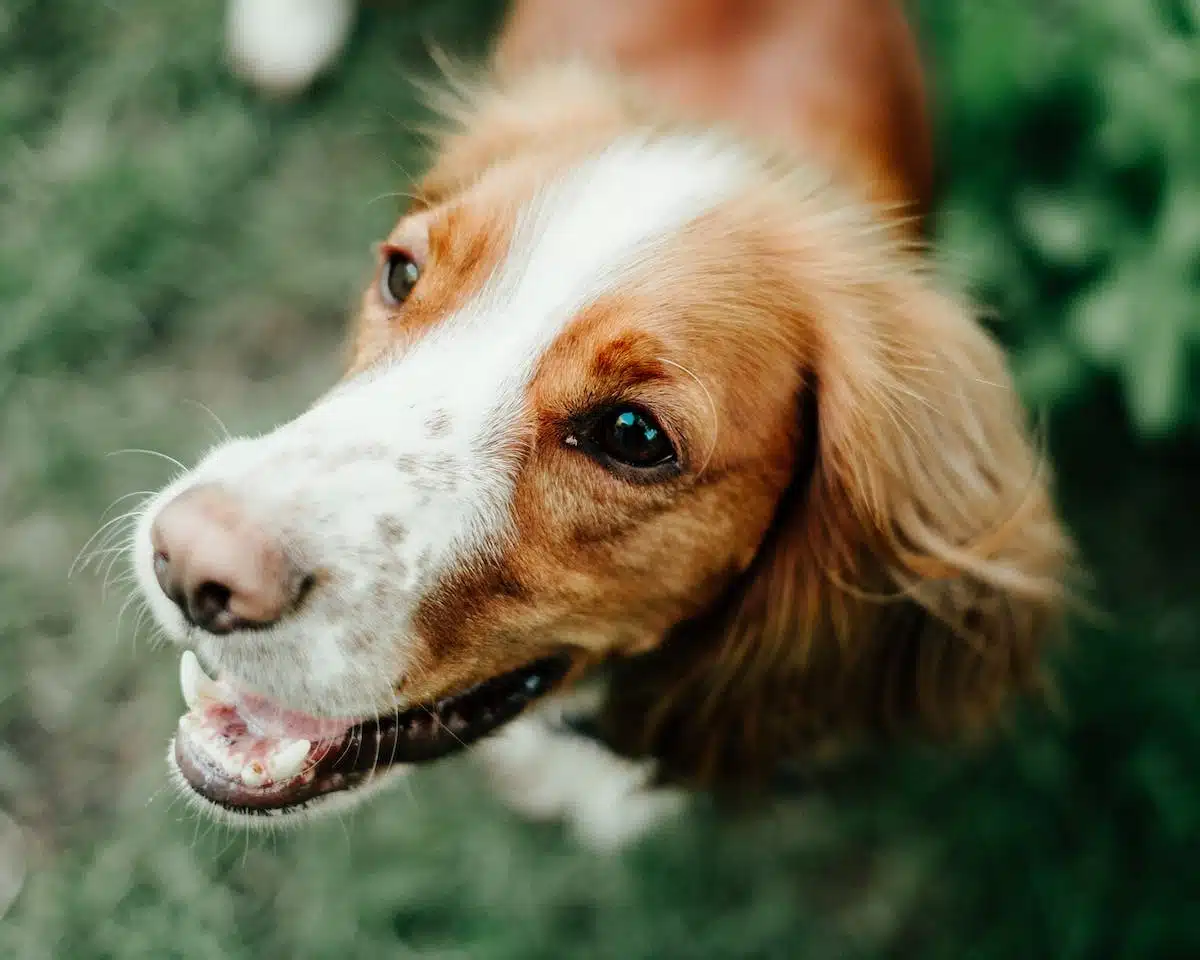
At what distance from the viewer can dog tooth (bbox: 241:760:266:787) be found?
6.38 feet

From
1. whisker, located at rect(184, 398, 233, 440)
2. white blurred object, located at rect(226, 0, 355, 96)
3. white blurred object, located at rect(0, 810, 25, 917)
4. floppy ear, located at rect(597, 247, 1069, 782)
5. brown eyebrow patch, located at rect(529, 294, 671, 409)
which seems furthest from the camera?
white blurred object, located at rect(226, 0, 355, 96)

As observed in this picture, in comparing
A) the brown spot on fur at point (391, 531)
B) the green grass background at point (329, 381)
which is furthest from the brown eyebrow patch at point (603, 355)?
the green grass background at point (329, 381)

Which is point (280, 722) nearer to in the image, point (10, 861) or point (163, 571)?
point (163, 571)

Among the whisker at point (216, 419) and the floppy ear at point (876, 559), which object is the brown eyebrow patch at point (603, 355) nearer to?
the floppy ear at point (876, 559)

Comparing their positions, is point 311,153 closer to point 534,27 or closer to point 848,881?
point 534,27

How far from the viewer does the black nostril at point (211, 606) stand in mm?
1576

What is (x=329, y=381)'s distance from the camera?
3.53m

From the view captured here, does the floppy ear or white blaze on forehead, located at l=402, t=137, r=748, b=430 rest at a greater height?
white blaze on forehead, located at l=402, t=137, r=748, b=430

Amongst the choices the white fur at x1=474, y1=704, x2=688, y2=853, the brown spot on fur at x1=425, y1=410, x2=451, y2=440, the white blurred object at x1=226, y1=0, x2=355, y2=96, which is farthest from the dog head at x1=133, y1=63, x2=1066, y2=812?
the white blurred object at x1=226, y1=0, x2=355, y2=96

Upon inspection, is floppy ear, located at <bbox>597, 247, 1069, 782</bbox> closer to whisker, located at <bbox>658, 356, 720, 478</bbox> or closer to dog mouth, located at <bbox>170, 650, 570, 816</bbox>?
whisker, located at <bbox>658, 356, 720, 478</bbox>

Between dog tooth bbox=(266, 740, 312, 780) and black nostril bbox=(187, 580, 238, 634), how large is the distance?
40 cm

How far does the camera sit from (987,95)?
3.37 meters

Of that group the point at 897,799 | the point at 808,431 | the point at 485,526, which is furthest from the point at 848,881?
the point at 485,526

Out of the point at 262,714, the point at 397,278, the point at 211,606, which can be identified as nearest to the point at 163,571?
the point at 211,606
